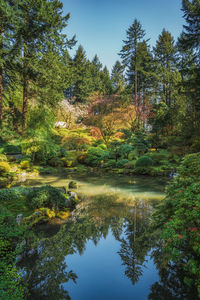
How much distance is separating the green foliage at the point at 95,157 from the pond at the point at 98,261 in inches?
416

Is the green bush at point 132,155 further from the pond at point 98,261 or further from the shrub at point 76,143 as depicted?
the pond at point 98,261

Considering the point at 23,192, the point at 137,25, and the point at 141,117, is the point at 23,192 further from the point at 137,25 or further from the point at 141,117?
the point at 137,25

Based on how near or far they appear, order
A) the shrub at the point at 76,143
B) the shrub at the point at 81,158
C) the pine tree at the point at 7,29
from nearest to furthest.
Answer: the pine tree at the point at 7,29, the shrub at the point at 81,158, the shrub at the point at 76,143

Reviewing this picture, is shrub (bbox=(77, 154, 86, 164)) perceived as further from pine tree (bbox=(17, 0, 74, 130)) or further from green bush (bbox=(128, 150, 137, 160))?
pine tree (bbox=(17, 0, 74, 130))

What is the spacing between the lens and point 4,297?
1986mm

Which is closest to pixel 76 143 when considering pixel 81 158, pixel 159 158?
pixel 81 158

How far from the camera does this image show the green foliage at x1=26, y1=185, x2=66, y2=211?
5.76m

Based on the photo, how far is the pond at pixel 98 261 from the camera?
298 cm

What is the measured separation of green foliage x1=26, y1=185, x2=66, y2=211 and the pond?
746 millimetres

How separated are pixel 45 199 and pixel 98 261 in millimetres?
2782

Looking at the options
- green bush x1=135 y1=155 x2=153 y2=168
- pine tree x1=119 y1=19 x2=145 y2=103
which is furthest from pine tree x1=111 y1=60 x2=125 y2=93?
green bush x1=135 y1=155 x2=153 y2=168

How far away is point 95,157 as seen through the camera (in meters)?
17.0

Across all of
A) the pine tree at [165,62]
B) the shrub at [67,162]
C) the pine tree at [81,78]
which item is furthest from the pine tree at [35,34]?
the pine tree at [81,78]

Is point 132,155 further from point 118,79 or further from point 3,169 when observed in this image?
point 118,79
